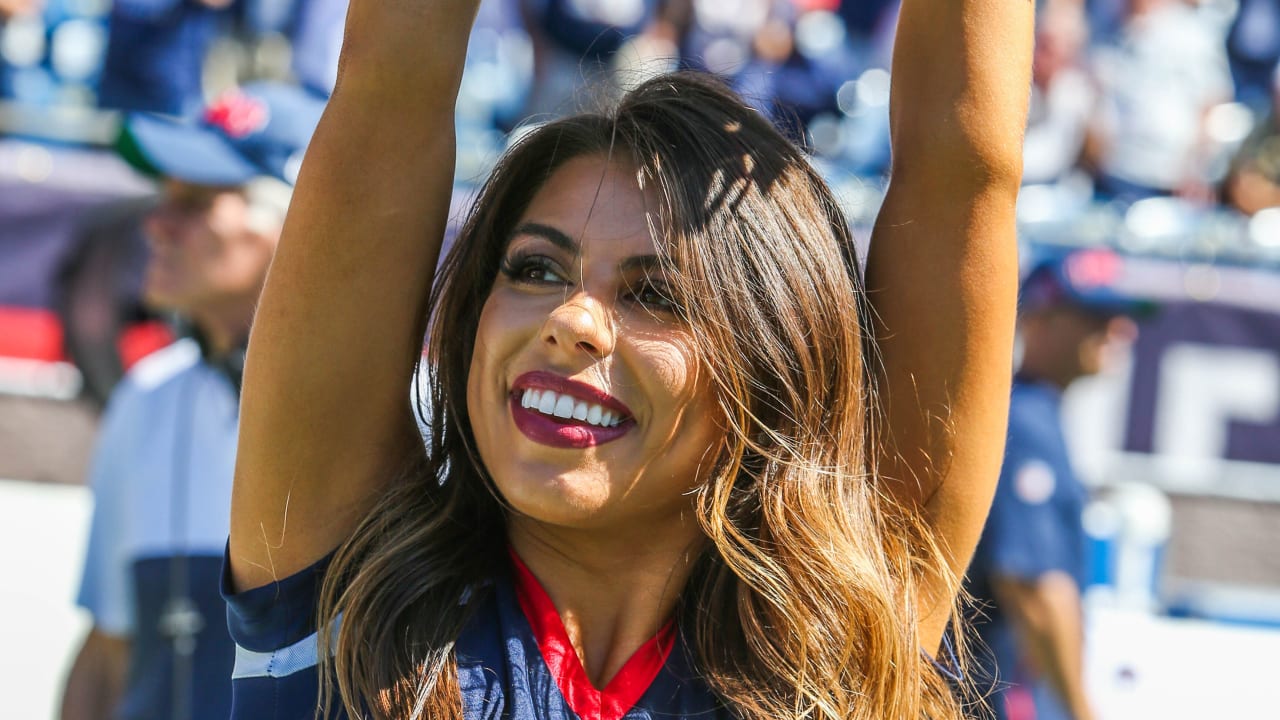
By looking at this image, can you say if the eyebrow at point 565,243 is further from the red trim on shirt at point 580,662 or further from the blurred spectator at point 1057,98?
the blurred spectator at point 1057,98

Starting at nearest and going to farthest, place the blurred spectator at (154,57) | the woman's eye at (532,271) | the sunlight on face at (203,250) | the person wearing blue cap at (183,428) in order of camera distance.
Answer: the woman's eye at (532,271) < the person wearing blue cap at (183,428) < the sunlight on face at (203,250) < the blurred spectator at (154,57)

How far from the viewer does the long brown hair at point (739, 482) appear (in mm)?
1349

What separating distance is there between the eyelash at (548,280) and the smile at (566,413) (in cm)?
12

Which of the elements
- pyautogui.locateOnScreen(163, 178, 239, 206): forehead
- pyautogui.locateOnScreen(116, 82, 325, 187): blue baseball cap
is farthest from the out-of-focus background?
pyautogui.locateOnScreen(163, 178, 239, 206): forehead

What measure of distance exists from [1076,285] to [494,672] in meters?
2.81

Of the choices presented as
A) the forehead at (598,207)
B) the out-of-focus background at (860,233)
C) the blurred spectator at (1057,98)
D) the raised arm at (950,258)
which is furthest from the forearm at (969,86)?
the blurred spectator at (1057,98)

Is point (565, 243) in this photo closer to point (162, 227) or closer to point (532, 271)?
point (532, 271)

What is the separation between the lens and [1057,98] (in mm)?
5680

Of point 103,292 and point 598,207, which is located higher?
point 598,207

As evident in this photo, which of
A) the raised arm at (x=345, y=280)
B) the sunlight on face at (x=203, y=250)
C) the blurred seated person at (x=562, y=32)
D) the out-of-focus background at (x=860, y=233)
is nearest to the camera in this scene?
the raised arm at (x=345, y=280)

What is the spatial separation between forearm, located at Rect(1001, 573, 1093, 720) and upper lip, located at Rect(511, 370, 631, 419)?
2269 mm

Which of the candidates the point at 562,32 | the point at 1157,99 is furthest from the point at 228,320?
the point at 1157,99

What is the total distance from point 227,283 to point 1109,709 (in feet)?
8.35

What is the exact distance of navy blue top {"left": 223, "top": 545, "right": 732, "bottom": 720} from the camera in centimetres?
132
